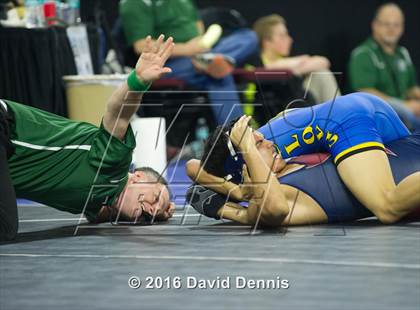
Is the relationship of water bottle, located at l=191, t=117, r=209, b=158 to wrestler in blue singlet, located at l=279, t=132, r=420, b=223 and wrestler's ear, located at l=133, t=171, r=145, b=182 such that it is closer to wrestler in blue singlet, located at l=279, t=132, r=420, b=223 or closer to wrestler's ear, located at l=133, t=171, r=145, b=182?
wrestler's ear, located at l=133, t=171, r=145, b=182

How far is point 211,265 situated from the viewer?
2793mm

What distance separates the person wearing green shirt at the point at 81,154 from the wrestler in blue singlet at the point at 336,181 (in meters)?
0.60

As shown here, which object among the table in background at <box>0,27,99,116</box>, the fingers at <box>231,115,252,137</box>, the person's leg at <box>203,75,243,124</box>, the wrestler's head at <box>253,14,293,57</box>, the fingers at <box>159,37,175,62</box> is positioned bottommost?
the person's leg at <box>203,75,243,124</box>

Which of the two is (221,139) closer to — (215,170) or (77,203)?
(215,170)

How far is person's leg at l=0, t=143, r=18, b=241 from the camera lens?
3287 millimetres

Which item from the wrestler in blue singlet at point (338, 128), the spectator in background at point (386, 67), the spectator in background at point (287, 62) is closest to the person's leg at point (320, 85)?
the spectator in background at point (287, 62)

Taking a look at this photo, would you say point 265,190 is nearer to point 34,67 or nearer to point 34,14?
point 34,67

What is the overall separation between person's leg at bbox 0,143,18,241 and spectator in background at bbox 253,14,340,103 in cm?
504

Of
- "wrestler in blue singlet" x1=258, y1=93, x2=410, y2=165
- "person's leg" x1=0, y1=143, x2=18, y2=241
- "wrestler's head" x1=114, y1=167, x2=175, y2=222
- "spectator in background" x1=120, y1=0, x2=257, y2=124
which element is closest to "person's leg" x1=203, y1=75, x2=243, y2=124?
"spectator in background" x1=120, y1=0, x2=257, y2=124

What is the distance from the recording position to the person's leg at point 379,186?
3.46 meters

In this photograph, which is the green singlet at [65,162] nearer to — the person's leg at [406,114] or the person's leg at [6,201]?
the person's leg at [6,201]

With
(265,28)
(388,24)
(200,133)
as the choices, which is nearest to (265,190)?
(200,133)

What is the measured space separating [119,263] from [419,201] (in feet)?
4.00

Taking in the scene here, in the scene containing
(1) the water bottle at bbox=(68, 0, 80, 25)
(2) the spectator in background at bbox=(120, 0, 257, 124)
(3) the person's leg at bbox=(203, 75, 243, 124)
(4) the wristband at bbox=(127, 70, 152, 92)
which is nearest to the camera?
(4) the wristband at bbox=(127, 70, 152, 92)
